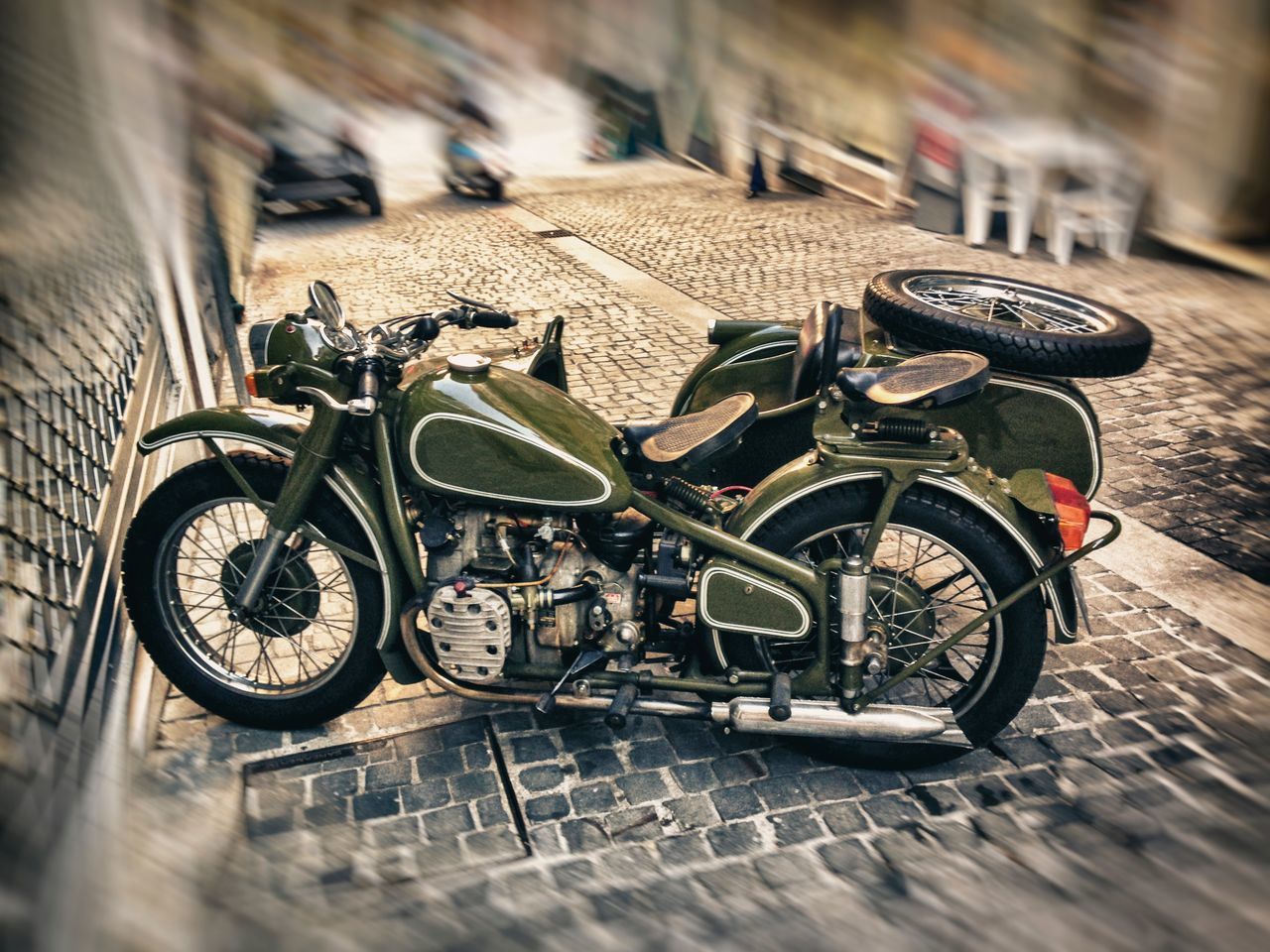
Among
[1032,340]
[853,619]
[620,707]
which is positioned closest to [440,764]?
[620,707]

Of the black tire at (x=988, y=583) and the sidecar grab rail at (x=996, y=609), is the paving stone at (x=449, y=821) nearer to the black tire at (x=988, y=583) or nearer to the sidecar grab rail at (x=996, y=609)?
the black tire at (x=988, y=583)

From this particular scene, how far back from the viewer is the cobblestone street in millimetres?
817

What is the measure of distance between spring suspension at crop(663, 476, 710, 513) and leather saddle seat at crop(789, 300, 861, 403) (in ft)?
2.05

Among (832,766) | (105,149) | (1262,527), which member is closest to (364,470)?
(832,766)

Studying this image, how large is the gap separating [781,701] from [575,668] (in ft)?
2.00

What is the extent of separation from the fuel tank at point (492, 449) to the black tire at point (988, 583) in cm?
54

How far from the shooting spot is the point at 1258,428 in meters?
0.86

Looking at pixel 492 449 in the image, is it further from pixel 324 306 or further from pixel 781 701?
pixel 781 701

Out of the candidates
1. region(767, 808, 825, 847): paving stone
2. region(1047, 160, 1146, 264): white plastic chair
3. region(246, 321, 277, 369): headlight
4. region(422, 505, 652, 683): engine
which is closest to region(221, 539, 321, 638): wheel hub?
region(422, 505, 652, 683): engine

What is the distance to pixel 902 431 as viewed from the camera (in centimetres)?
283

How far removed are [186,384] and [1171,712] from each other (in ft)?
14.7

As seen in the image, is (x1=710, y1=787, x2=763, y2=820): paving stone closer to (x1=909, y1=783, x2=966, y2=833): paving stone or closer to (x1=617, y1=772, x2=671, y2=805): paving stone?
(x1=617, y1=772, x2=671, y2=805): paving stone

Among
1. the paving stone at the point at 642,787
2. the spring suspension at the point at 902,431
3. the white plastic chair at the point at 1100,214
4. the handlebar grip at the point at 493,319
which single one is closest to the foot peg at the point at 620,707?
the paving stone at the point at 642,787

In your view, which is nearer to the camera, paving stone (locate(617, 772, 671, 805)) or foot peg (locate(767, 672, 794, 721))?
foot peg (locate(767, 672, 794, 721))
